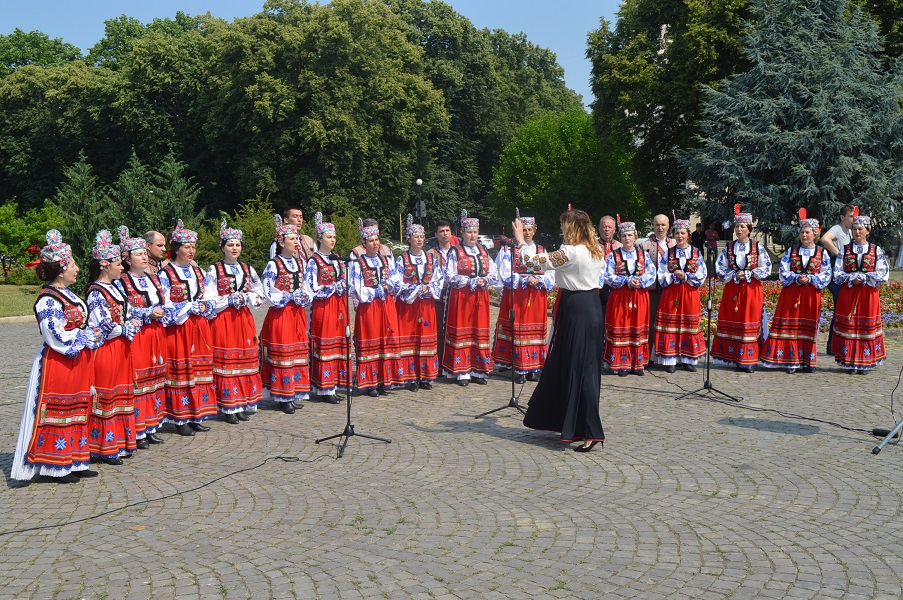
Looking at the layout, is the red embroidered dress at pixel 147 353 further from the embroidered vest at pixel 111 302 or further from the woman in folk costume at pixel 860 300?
the woman in folk costume at pixel 860 300

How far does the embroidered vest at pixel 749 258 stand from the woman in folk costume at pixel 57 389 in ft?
29.2

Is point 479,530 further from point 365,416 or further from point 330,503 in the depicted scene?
point 365,416

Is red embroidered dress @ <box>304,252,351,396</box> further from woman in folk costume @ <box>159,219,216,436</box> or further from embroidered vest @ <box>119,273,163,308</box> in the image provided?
embroidered vest @ <box>119,273,163,308</box>

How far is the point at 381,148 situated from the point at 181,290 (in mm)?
36159

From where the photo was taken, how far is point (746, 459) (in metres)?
8.05

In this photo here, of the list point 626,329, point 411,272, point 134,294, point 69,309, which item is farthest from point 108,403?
point 626,329

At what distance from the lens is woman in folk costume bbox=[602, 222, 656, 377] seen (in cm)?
1255

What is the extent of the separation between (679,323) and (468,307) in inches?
128

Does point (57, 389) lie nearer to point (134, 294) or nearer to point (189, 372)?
point (134, 294)

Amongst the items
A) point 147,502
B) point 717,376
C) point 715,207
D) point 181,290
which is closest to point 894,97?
point 715,207

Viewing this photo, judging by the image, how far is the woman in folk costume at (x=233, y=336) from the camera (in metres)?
9.77

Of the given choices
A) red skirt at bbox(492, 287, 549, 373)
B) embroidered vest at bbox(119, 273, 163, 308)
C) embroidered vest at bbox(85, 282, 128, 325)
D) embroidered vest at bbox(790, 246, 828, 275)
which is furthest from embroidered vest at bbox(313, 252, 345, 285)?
embroidered vest at bbox(790, 246, 828, 275)

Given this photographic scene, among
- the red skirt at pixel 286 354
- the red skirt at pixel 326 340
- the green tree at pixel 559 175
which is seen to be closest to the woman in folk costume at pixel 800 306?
the red skirt at pixel 326 340

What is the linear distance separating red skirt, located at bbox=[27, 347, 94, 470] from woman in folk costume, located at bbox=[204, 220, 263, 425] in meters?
2.32
